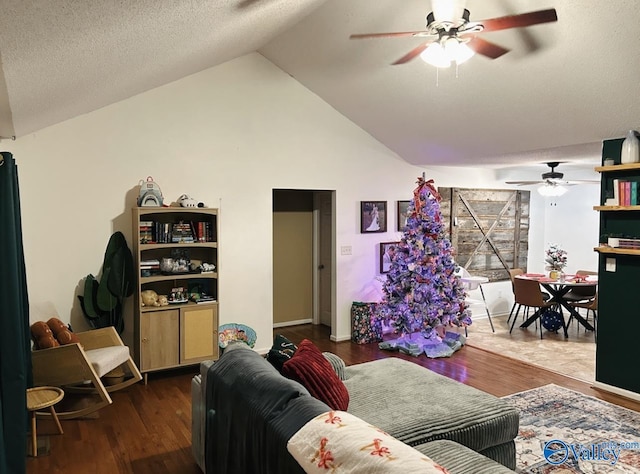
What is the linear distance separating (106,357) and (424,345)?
3.59 metres

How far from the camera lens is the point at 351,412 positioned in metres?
2.80

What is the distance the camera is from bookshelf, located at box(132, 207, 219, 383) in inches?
183

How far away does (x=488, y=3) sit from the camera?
3289mm

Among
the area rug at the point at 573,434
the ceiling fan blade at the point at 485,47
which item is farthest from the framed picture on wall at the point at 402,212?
the ceiling fan blade at the point at 485,47

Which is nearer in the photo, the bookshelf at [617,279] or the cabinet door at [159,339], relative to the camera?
the bookshelf at [617,279]

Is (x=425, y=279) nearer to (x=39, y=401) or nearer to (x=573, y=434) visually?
(x=573, y=434)

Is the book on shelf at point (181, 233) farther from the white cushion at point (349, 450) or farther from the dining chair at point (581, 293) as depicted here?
the dining chair at point (581, 293)

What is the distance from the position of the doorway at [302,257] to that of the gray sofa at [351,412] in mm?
3534

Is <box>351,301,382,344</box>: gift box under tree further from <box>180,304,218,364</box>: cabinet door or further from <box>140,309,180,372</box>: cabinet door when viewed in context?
<box>140,309,180,372</box>: cabinet door

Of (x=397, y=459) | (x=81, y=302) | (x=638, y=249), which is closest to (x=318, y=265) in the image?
(x=81, y=302)

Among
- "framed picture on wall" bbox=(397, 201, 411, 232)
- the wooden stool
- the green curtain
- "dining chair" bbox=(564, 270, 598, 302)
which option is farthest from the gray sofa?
"dining chair" bbox=(564, 270, 598, 302)

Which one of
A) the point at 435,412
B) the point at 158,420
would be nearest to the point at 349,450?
the point at 435,412

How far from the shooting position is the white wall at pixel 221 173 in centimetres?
451

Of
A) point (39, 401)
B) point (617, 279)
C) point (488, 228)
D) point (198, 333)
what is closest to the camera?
point (39, 401)
